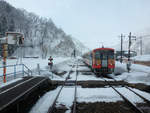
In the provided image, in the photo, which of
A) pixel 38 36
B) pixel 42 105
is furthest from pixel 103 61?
pixel 38 36

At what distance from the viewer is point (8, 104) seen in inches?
182

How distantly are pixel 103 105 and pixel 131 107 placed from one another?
1.11 metres

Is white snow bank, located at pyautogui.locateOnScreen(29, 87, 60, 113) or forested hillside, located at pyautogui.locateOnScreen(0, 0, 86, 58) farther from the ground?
forested hillside, located at pyautogui.locateOnScreen(0, 0, 86, 58)

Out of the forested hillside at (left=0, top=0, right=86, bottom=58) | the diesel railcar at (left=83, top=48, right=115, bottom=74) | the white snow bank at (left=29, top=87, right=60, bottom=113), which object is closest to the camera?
the white snow bank at (left=29, top=87, right=60, bottom=113)

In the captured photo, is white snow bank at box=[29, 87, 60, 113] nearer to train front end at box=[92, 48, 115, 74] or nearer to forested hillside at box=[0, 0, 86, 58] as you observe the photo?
train front end at box=[92, 48, 115, 74]

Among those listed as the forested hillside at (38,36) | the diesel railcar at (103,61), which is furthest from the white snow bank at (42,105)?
the forested hillside at (38,36)

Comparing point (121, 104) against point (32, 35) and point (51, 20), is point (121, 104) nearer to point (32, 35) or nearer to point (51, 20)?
point (32, 35)

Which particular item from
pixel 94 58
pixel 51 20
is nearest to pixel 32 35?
pixel 51 20

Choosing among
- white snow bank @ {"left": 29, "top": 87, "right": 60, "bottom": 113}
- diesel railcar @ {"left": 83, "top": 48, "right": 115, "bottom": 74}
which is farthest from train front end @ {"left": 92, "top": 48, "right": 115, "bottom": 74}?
white snow bank @ {"left": 29, "top": 87, "right": 60, "bottom": 113}

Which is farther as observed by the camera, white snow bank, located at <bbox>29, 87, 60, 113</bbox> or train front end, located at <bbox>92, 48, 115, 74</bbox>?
train front end, located at <bbox>92, 48, 115, 74</bbox>

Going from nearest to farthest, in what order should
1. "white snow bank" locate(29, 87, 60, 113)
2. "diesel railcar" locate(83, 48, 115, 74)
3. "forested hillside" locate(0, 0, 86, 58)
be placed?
"white snow bank" locate(29, 87, 60, 113)
"diesel railcar" locate(83, 48, 115, 74)
"forested hillside" locate(0, 0, 86, 58)

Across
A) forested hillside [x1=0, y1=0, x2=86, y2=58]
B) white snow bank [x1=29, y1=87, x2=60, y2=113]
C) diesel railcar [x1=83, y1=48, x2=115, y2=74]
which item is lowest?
white snow bank [x1=29, y1=87, x2=60, y2=113]

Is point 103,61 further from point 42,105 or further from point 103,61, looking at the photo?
point 42,105

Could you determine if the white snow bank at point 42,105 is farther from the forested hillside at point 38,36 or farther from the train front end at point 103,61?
the forested hillside at point 38,36
